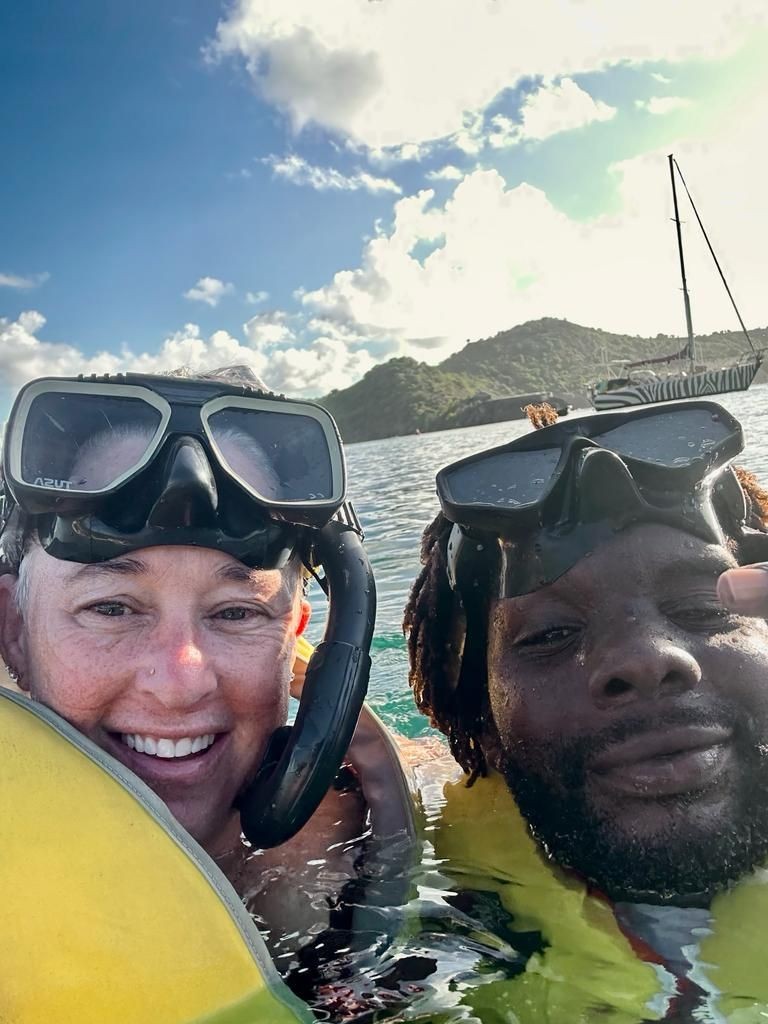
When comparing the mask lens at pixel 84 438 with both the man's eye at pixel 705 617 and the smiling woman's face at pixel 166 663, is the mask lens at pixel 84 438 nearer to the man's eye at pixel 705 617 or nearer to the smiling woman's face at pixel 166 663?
the smiling woman's face at pixel 166 663

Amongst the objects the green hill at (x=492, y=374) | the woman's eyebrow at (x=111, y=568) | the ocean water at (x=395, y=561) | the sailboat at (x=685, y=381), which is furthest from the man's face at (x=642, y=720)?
the green hill at (x=492, y=374)

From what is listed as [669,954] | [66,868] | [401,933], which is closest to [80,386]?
[66,868]

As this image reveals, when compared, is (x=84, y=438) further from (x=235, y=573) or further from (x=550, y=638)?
(x=550, y=638)

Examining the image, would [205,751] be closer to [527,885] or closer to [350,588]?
[350,588]

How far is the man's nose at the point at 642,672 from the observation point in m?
2.00

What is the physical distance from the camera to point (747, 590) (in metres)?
1.61

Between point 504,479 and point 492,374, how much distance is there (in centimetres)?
12584

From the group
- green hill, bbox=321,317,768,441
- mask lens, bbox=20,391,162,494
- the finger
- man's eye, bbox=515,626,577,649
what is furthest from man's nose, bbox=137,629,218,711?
green hill, bbox=321,317,768,441

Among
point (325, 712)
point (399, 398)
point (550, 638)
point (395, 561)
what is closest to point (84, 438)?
point (325, 712)

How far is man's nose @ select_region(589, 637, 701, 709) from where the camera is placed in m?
2.00

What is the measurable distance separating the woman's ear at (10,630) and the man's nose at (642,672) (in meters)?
1.55

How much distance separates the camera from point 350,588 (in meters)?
2.54

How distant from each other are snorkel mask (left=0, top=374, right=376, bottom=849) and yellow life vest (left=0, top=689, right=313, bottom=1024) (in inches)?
21.5

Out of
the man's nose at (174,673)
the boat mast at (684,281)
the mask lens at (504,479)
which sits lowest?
the man's nose at (174,673)
